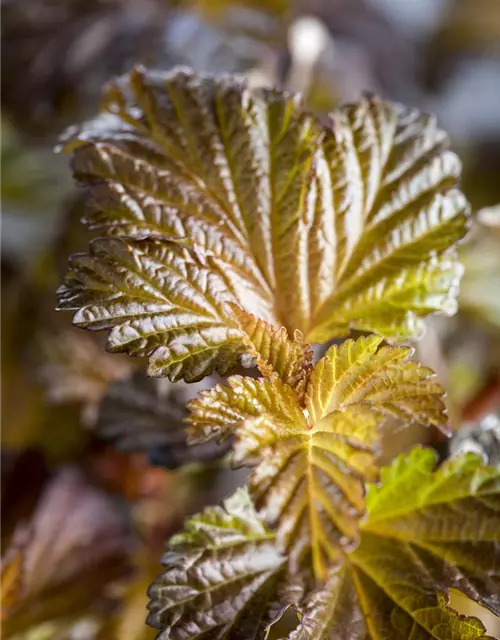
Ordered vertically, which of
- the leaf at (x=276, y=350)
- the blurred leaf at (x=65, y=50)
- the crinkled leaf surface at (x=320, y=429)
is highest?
the blurred leaf at (x=65, y=50)

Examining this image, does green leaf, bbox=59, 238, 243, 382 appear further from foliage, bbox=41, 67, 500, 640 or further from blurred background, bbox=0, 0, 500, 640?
blurred background, bbox=0, 0, 500, 640

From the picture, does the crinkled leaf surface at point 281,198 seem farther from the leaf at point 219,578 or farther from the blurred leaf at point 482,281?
the blurred leaf at point 482,281

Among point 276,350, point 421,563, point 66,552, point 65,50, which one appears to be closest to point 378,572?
point 421,563

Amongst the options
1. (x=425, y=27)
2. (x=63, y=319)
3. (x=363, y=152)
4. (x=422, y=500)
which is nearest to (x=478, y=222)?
(x=363, y=152)

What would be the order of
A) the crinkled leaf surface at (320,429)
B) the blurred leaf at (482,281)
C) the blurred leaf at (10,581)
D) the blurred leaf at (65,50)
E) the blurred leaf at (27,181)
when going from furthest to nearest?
the blurred leaf at (27,181) → the blurred leaf at (65,50) → the blurred leaf at (482,281) → the blurred leaf at (10,581) → the crinkled leaf surface at (320,429)

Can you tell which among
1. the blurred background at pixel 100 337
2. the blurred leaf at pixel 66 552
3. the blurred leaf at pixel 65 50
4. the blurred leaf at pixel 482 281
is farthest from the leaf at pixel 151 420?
the blurred leaf at pixel 65 50

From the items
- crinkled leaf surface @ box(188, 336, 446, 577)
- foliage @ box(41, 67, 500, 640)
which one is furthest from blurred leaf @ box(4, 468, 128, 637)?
crinkled leaf surface @ box(188, 336, 446, 577)

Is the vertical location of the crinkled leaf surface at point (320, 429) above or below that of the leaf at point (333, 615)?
above
